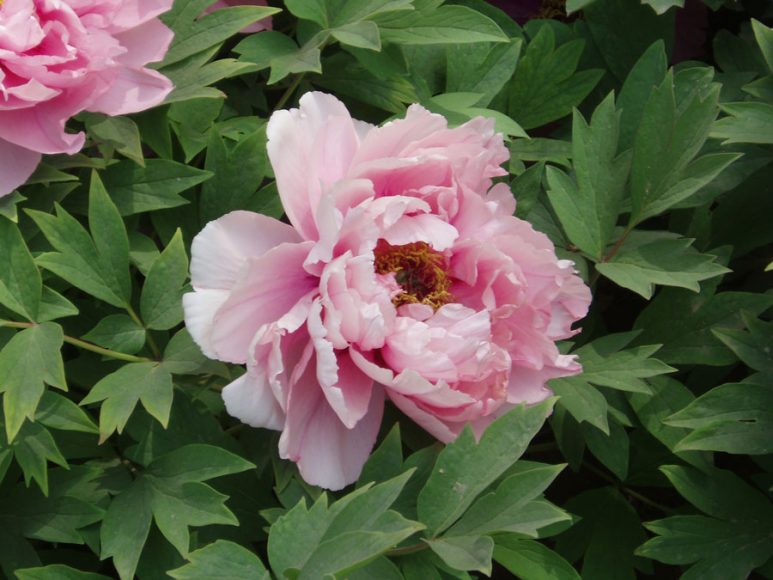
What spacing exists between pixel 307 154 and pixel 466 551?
25 centimetres

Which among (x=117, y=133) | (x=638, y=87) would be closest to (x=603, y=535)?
(x=638, y=87)

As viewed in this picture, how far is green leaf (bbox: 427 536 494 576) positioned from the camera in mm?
580

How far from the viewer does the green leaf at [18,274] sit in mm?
633

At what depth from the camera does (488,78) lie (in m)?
0.83

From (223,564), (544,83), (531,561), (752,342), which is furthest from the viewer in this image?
(544,83)

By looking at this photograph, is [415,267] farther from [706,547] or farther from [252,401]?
[706,547]

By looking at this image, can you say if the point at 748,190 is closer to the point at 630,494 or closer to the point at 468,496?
the point at 630,494

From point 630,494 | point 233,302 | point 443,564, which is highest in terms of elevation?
point 233,302

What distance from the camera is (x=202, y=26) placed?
2.37 ft

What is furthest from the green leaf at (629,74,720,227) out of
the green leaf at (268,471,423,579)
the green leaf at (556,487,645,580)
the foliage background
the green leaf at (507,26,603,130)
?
the green leaf at (268,471,423,579)

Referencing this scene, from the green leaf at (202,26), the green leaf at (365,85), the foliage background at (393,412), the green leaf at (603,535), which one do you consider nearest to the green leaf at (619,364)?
the foliage background at (393,412)

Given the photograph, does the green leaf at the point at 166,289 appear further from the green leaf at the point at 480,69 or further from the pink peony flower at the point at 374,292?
the green leaf at the point at 480,69

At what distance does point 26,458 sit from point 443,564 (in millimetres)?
253

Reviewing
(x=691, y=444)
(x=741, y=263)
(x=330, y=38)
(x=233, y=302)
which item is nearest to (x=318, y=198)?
(x=233, y=302)
